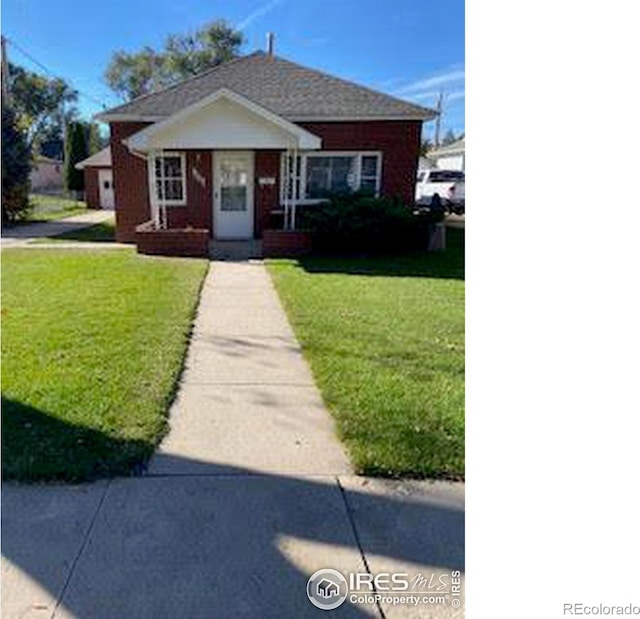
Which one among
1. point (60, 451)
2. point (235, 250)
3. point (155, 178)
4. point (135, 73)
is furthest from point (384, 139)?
point (135, 73)

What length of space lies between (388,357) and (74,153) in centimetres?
3800

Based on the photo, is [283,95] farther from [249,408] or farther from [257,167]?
[249,408]

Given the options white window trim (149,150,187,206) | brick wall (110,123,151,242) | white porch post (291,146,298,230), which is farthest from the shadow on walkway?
brick wall (110,123,151,242)

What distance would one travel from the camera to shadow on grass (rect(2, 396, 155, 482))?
3.57 m

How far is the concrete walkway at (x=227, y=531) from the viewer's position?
2.61m

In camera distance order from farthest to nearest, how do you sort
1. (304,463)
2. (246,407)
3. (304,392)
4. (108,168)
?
(108,168), (304,392), (246,407), (304,463)

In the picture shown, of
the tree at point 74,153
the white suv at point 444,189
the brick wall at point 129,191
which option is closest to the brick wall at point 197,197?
the brick wall at point 129,191

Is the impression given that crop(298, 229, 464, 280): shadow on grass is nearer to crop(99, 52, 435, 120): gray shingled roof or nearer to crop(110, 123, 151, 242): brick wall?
crop(99, 52, 435, 120): gray shingled roof

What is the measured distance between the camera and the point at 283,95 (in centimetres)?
1734

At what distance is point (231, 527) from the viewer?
3.12 meters

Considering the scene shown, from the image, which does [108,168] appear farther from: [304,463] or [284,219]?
[304,463]

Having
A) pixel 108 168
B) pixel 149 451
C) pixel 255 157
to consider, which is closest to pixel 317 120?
pixel 255 157

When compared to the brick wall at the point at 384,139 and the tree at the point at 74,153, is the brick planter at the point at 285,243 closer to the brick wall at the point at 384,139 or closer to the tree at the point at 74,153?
the brick wall at the point at 384,139
